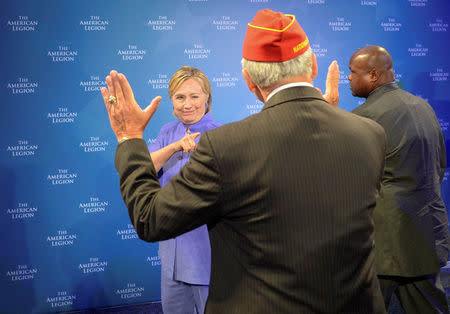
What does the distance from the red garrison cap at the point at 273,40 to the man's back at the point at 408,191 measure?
1297 mm

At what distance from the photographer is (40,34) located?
288 cm

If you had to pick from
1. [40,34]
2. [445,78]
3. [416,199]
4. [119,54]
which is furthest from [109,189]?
[445,78]

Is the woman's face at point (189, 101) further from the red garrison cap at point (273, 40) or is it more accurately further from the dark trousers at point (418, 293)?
the dark trousers at point (418, 293)

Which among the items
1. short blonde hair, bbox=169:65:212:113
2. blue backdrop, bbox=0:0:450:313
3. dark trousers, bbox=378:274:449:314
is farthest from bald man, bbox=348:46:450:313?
blue backdrop, bbox=0:0:450:313

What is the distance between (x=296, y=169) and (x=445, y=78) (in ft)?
11.1

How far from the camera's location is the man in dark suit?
90 cm

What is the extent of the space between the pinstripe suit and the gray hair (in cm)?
5

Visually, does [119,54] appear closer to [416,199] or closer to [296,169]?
[416,199]

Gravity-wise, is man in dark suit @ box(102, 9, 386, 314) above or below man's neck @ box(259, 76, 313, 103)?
below

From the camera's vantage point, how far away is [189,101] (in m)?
2.16

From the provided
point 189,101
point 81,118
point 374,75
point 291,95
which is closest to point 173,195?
point 291,95

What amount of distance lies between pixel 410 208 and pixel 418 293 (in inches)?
18.5

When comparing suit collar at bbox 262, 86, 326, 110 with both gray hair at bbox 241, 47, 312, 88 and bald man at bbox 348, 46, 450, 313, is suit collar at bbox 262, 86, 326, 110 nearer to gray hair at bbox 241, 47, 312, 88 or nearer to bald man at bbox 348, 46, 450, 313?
gray hair at bbox 241, 47, 312, 88

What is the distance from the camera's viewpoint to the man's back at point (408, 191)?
2.11 m
